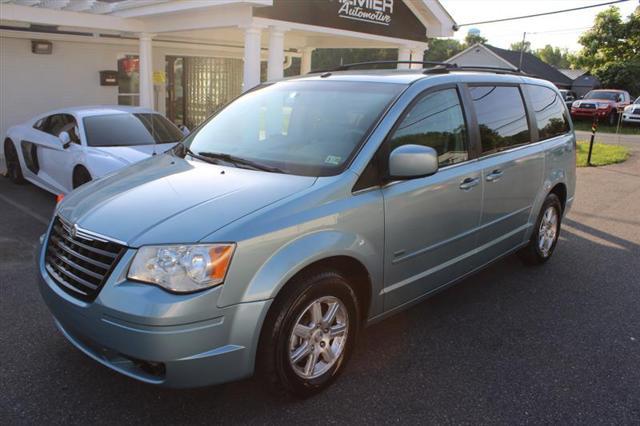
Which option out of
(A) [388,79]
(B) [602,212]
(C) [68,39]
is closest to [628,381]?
(A) [388,79]

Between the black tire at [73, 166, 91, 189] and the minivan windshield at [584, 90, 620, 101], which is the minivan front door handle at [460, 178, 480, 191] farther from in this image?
the minivan windshield at [584, 90, 620, 101]

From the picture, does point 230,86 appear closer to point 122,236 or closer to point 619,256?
point 619,256

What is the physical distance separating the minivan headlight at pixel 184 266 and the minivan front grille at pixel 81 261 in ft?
0.56

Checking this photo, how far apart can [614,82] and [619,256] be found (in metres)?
37.4

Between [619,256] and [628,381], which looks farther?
[619,256]

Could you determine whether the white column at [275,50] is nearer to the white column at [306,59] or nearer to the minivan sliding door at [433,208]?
the white column at [306,59]

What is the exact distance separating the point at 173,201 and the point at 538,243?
3.86 meters

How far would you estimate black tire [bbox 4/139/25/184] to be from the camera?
884cm

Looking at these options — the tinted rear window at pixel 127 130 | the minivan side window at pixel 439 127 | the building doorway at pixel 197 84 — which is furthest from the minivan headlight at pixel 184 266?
the building doorway at pixel 197 84

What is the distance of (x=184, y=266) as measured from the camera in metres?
2.60

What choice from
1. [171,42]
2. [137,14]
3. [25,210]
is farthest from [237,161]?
[171,42]

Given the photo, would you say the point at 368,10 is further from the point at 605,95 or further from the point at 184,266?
the point at 605,95

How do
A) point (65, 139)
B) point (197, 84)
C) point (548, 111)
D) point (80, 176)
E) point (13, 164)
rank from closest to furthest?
point (548, 111), point (80, 176), point (65, 139), point (13, 164), point (197, 84)

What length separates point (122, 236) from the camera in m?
2.74
